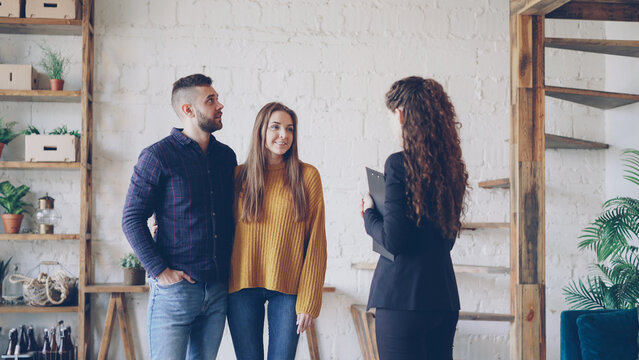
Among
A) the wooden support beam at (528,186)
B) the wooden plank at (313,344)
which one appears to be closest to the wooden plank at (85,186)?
the wooden plank at (313,344)

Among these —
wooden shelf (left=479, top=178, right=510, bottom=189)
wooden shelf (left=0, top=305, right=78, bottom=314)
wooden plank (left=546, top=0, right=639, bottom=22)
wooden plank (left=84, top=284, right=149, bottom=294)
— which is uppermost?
wooden plank (left=546, top=0, right=639, bottom=22)

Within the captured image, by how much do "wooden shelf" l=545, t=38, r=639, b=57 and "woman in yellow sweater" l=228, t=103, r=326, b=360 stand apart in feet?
5.48

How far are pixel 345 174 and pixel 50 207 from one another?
5.85 ft

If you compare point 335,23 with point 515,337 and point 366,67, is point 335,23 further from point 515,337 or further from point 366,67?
point 515,337

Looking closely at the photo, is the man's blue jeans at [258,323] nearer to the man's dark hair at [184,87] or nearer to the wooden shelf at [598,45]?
the man's dark hair at [184,87]

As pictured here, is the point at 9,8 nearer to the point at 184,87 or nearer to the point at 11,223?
the point at 11,223

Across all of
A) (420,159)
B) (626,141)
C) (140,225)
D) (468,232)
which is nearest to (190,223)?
(140,225)

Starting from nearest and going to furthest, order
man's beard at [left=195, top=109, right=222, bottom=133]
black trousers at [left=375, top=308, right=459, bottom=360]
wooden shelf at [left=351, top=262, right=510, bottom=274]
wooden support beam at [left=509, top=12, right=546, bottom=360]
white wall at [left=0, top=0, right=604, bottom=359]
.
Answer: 1. black trousers at [left=375, top=308, right=459, bottom=360]
2. man's beard at [left=195, top=109, right=222, bottom=133]
3. wooden support beam at [left=509, top=12, right=546, bottom=360]
4. wooden shelf at [left=351, top=262, right=510, bottom=274]
5. white wall at [left=0, top=0, right=604, bottom=359]

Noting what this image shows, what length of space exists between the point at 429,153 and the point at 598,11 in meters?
1.88

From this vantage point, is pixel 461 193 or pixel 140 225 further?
pixel 140 225

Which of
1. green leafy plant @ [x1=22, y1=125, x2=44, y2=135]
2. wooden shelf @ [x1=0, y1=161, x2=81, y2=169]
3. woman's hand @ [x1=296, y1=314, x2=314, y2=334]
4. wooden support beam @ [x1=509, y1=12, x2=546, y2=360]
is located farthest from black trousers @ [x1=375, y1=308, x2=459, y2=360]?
green leafy plant @ [x1=22, y1=125, x2=44, y2=135]

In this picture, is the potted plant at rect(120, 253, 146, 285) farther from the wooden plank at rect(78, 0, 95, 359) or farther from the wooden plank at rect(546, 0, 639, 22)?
the wooden plank at rect(546, 0, 639, 22)

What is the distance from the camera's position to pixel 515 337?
9.50ft

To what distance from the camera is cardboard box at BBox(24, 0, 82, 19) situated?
3.33 m
